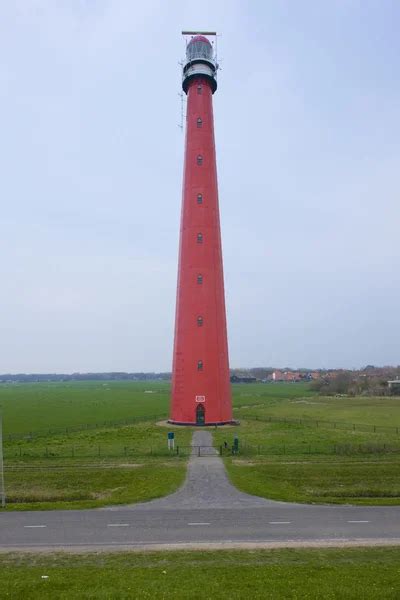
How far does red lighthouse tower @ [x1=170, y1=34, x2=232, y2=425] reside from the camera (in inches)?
1484

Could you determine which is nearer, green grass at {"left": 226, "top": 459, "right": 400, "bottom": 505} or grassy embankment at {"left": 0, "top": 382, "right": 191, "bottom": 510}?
green grass at {"left": 226, "top": 459, "right": 400, "bottom": 505}

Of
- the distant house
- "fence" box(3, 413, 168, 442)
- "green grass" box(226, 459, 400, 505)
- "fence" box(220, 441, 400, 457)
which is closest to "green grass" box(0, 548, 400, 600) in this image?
"green grass" box(226, 459, 400, 505)

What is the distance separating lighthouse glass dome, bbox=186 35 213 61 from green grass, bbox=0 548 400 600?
1494 inches

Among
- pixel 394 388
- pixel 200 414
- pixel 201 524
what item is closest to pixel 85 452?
pixel 200 414

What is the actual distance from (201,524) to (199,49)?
36948 millimetres

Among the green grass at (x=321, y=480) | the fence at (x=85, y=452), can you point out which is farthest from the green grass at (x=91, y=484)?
the green grass at (x=321, y=480)

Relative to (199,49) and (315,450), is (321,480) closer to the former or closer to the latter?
(315,450)

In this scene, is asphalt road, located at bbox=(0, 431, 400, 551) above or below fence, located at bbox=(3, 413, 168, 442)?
above

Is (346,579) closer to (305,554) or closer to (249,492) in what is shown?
(305,554)

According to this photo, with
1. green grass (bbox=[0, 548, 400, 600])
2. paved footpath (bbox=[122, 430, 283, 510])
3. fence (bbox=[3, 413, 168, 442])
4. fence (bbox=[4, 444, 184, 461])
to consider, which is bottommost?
fence (bbox=[3, 413, 168, 442])

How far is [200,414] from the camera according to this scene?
37844 millimetres

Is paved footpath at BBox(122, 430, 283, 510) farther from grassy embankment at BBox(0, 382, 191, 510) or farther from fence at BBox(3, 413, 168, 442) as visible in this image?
fence at BBox(3, 413, 168, 442)

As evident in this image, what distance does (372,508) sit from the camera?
54.1 feet

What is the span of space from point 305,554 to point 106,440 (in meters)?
24.3
